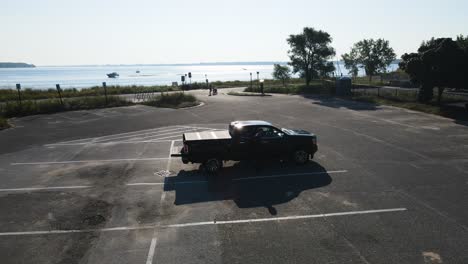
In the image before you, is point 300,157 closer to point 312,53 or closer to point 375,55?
point 312,53

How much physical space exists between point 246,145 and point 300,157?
2507 millimetres

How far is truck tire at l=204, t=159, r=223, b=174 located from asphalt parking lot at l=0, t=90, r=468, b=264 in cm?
37

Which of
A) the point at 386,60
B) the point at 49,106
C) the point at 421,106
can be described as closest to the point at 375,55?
the point at 386,60

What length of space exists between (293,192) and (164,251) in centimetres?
530

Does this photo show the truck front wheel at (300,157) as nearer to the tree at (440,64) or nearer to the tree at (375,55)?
the tree at (440,64)

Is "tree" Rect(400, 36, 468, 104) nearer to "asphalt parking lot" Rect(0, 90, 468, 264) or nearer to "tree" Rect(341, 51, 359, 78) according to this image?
"asphalt parking lot" Rect(0, 90, 468, 264)

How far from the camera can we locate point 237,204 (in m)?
11.1

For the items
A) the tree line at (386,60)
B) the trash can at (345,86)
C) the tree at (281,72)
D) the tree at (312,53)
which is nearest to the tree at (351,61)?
the tree line at (386,60)

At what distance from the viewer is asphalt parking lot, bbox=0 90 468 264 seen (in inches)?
330

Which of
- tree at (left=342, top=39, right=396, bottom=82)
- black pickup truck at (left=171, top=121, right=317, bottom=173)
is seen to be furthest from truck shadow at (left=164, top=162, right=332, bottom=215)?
tree at (left=342, top=39, right=396, bottom=82)

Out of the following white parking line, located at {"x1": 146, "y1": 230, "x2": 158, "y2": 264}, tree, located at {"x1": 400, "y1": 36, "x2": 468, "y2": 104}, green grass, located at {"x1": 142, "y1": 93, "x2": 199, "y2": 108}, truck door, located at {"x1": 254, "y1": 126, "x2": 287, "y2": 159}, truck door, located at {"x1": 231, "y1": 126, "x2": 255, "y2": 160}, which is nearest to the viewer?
white parking line, located at {"x1": 146, "y1": 230, "x2": 158, "y2": 264}

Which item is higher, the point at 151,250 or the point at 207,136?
the point at 207,136

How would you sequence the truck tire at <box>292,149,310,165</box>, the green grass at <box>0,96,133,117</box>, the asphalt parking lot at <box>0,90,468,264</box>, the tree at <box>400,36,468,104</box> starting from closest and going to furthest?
the asphalt parking lot at <box>0,90,468,264</box>
the truck tire at <box>292,149,310,165</box>
the tree at <box>400,36,468,104</box>
the green grass at <box>0,96,133,117</box>

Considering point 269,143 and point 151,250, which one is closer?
point 151,250
